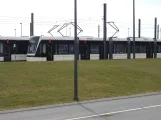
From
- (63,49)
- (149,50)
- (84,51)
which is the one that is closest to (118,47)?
(84,51)

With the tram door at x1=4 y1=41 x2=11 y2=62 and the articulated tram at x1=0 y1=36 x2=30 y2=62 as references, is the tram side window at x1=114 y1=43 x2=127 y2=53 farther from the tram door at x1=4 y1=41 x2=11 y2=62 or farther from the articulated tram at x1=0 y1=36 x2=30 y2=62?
the tram door at x1=4 y1=41 x2=11 y2=62

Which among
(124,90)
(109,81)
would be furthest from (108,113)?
(109,81)

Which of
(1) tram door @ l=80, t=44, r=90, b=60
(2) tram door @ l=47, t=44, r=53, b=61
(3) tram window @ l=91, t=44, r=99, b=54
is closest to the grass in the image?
(2) tram door @ l=47, t=44, r=53, b=61

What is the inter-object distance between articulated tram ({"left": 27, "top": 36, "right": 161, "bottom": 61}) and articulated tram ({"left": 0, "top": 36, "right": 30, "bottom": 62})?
3.17 feet

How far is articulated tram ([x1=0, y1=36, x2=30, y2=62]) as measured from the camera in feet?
129

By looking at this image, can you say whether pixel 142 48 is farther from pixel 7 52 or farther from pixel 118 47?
pixel 7 52

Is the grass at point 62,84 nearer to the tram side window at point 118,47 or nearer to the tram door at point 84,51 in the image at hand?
the tram door at point 84,51

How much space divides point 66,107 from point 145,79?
40.1 ft

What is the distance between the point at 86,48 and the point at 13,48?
29.9 ft

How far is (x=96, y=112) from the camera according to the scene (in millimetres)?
13430

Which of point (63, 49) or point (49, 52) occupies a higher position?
point (63, 49)

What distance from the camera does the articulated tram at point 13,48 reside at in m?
39.2

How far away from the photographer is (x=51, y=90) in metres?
19.2

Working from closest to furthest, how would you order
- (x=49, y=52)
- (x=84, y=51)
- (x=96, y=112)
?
(x=96, y=112)
(x=49, y=52)
(x=84, y=51)
